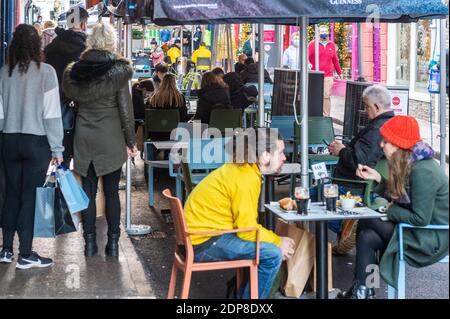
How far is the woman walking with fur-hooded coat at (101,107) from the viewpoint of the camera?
22.9ft

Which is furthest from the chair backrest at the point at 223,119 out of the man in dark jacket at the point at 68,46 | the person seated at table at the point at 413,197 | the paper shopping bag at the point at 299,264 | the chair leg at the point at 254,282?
the chair leg at the point at 254,282

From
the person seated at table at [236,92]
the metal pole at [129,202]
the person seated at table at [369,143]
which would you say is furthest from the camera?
the person seated at table at [236,92]

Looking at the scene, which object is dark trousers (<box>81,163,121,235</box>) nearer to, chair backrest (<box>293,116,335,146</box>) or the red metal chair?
the red metal chair

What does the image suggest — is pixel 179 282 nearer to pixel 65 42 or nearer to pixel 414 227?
pixel 414 227

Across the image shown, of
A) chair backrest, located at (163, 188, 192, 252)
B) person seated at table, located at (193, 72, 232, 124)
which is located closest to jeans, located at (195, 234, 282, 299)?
chair backrest, located at (163, 188, 192, 252)

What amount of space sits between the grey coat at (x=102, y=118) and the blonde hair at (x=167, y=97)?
3.70 meters

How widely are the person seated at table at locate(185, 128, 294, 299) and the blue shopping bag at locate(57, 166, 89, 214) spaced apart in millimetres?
1694

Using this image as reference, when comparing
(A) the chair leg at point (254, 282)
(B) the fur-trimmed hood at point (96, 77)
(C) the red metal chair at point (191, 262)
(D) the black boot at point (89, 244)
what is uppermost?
(B) the fur-trimmed hood at point (96, 77)

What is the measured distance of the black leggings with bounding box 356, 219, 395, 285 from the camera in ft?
18.5

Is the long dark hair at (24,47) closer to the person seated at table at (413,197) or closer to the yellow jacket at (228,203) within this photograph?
the yellow jacket at (228,203)

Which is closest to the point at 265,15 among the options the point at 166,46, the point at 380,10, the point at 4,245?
the point at 380,10

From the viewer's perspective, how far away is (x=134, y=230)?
8211 millimetres

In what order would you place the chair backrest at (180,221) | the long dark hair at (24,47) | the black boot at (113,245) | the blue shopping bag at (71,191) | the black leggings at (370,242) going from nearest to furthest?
the chair backrest at (180,221) → the black leggings at (370,242) → the long dark hair at (24,47) → the blue shopping bag at (71,191) → the black boot at (113,245)
